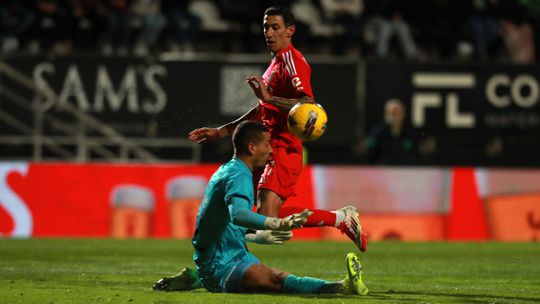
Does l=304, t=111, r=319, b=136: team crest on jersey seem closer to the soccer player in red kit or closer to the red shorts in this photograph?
the soccer player in red kit

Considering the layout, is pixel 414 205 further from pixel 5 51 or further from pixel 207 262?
pixel 207 262

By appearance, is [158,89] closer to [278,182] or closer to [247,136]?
[278,182]

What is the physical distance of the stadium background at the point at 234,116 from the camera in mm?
17062

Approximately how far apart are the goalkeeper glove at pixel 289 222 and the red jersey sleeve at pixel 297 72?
2130 mm

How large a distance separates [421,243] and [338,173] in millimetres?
1748

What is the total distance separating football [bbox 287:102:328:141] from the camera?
9.51m

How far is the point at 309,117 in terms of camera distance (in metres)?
9.52

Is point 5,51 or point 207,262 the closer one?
point 207,262

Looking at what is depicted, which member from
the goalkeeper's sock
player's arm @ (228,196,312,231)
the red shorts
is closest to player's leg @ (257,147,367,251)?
the red shorts

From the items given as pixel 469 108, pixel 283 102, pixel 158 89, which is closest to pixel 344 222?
pixel 283 102

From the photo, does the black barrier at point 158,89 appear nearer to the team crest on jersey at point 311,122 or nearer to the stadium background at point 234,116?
the stadium background at point 234,116

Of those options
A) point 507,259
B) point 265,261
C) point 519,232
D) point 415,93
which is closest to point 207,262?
point 265,261

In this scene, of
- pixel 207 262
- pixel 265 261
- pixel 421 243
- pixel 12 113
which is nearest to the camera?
pixel 207 262

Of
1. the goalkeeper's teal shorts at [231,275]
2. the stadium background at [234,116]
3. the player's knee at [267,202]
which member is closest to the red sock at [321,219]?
the goalkeeper's teal shorts at [231,275]
